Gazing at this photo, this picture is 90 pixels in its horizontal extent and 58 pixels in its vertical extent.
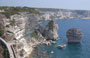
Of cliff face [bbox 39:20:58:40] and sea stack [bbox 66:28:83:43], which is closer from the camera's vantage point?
sea stack [bbox 66:28:83:43]

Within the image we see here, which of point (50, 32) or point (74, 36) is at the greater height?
point (50, 32)

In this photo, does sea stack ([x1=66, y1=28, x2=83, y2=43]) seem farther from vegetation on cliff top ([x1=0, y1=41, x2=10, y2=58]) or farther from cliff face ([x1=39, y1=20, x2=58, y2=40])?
vegetation on cliff top ([x1=0, y1=41, x2=10, y2=58])

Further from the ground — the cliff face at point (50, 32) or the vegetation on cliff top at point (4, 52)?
the vegetation on cliff top at point (4, 52)

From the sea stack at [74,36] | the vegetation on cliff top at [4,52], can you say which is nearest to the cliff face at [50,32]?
the sea stack at [74,36]

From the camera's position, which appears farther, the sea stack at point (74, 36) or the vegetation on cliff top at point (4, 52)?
the sea stack at point (74, 36)

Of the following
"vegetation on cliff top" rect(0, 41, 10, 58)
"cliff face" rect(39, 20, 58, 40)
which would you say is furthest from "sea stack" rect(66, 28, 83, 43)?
"vegetation on cliff top" rect(0, 41, 10, 58)

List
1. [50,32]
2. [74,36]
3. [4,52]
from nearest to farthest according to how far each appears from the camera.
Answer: [4,52] < [74,36] < [50,32]

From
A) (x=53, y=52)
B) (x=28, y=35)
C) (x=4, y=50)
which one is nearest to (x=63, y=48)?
(x=53, y=52)

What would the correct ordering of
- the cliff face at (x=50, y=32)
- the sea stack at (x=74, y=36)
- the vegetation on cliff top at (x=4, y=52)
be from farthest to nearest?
the cliff face at (x=50, y=32) < the sea stack at (x=74, y=36) < the vegetation on cliff top at (x=4, y=52)

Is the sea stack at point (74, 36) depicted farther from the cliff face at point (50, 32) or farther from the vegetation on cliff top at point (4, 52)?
the vegetation on cliff top at point (4, 52)

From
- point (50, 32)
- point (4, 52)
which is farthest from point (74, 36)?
point (4, 52)

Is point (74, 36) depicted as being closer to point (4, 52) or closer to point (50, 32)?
point (50, 32)

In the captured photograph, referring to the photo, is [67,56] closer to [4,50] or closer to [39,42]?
[39,42]
